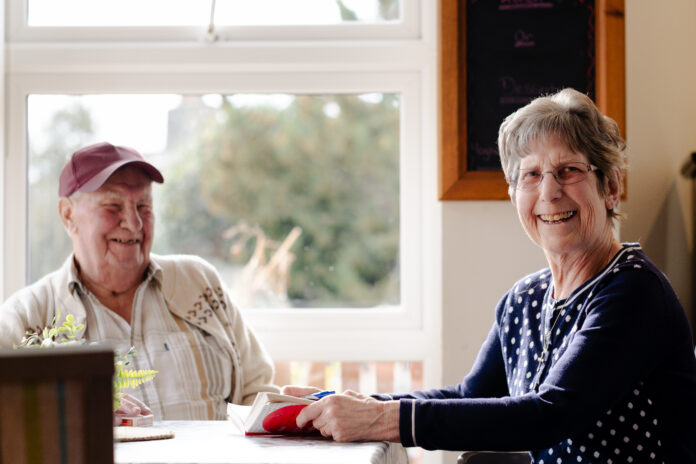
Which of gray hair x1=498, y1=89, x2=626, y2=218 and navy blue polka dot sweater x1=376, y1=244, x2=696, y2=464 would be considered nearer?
navy blue polka dot sweater x1=376, y1=244, x2=696, y2=464

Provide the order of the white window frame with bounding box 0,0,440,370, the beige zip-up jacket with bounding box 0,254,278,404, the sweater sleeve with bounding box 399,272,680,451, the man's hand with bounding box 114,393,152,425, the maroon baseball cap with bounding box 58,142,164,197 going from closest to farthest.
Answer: the sweater sleeve with bounding box 399,272,680,451 < the man's hand with bounding box 114,393,152,425 < the beige zip-up jacket with bounding box 0,254,278,404 < the maroon baseball cap with bounding box 58,142,164,197 < the white window frame with bounding box 0,0,440,370

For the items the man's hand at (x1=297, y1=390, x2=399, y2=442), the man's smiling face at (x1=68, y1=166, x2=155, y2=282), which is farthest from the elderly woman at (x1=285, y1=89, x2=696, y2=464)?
the man's smiling face at (x1=68, y1=166, x2=155, y2=282)

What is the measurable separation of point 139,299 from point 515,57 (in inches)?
51.9

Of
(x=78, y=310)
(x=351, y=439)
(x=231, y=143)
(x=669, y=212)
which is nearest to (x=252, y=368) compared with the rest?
(x=78, y=310)

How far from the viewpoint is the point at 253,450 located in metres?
1.39

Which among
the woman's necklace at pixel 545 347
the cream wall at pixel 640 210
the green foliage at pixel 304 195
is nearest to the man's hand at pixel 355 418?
the woman's necklace at pixel 545 347

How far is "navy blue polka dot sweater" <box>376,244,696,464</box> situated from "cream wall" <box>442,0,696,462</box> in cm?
74

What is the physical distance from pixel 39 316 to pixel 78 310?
0.33 ft

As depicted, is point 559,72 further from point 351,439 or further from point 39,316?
point 39,316

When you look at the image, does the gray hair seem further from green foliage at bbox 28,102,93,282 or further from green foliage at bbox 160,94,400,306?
green foliage at bbox 28,102,93,282

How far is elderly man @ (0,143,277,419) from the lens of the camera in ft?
7.38

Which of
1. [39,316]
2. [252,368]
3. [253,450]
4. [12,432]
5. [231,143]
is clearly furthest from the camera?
[231,143]

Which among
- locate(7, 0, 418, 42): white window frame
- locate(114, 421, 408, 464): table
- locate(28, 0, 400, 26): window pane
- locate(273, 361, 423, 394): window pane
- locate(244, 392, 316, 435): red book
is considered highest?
locate(28, 0, 400, 26): window pane

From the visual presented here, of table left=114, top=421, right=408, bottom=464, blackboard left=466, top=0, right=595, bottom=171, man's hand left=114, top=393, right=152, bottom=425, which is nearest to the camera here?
table left=114, top=421, right=408, bottom=464
